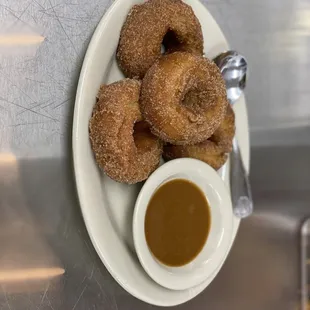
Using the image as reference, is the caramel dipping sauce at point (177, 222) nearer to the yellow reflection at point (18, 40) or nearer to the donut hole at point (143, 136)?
the donut hole at point (143, 136)

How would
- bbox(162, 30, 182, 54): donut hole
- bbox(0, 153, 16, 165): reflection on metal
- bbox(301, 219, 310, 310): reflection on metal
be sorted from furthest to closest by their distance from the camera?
bbox(301, 219, 310, 310): reflection on metal → bbox(162, 30, 182, 54): donut hole → bbox(0, 153, 16, 165): reflection on metal

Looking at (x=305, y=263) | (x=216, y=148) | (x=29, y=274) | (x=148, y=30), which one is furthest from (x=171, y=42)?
(x=305, y=263)

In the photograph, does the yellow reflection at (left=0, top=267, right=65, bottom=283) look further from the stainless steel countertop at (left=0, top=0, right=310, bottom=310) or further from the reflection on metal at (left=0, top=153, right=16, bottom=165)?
the reflection on metal at (left=0, top=153, right=16, bottom=165)

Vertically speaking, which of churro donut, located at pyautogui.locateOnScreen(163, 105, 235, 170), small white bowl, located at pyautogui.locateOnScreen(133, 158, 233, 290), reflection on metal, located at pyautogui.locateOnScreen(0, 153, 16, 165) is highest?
reflection on metal, located at pyautogui.locateOnScreen(0, 153, 16, 165)

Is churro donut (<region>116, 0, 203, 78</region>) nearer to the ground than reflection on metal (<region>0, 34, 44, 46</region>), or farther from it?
nearer to the ground

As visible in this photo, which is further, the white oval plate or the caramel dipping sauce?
the caramel dipping sauce

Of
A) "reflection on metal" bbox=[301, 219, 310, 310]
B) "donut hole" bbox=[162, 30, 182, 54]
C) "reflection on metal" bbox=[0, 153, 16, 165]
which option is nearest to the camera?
"reflection on metal" bbox=[0, 153, 16, 165]

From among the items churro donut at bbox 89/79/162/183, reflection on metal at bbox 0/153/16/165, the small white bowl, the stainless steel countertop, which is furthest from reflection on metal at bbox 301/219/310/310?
reflection on metal at bbox 0/153/16/165

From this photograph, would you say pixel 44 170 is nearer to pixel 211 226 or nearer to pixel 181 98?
pixel 181 98

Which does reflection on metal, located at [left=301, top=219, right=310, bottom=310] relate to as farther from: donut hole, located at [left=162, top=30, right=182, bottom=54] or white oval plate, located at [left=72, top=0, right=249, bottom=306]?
donut hole, located at [left=162, top=30, right=182, bottom=54]
